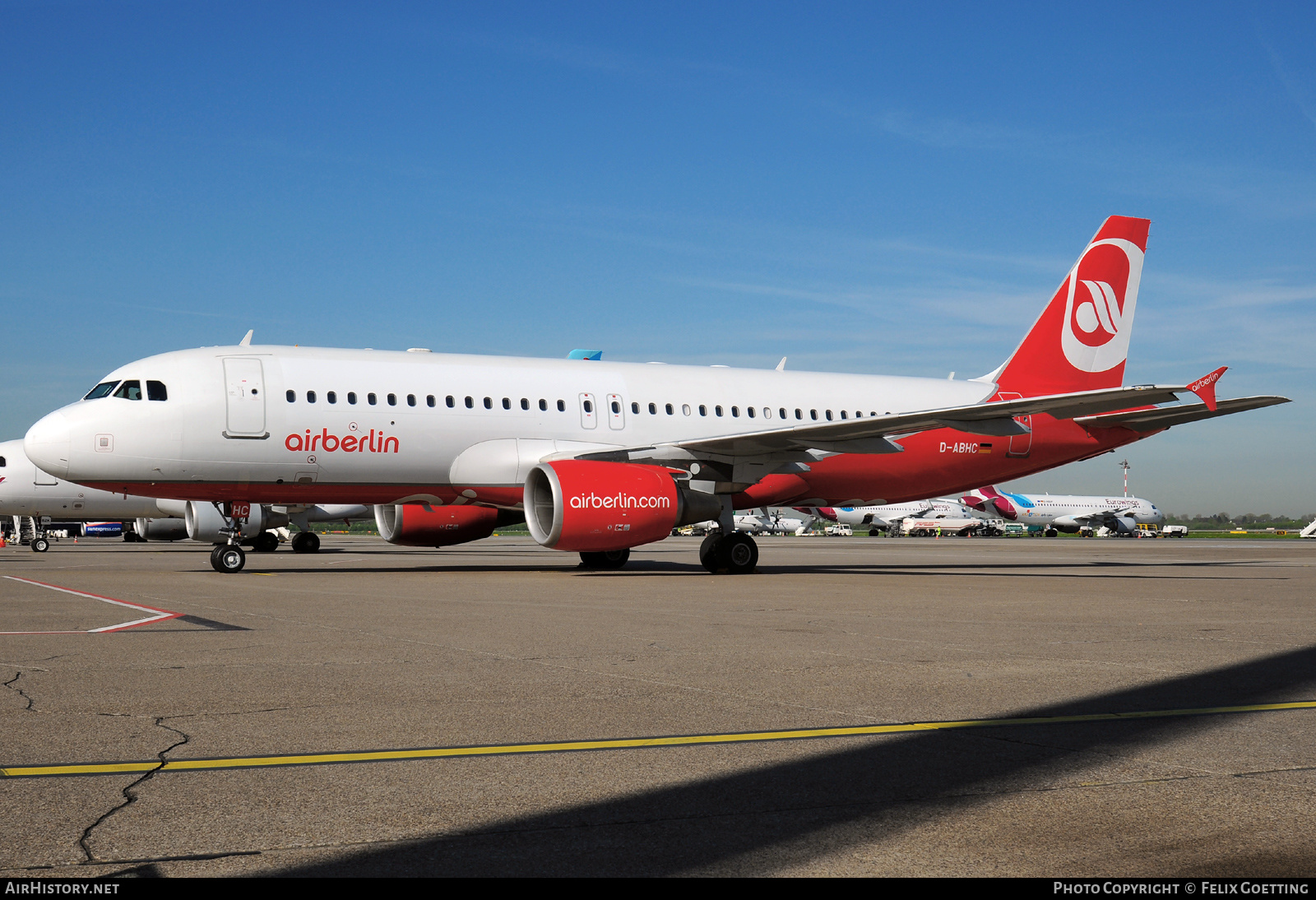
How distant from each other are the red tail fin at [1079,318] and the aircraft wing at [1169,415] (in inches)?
59.9

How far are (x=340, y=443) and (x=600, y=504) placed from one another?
184 inches

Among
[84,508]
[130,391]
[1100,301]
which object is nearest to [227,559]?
[130,391]

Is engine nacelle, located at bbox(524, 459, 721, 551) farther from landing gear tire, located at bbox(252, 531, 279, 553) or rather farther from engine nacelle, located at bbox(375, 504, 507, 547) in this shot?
landing gear tire, located at bbox(252, 531, 279, 553)

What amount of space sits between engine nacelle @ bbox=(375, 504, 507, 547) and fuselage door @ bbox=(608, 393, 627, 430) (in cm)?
323

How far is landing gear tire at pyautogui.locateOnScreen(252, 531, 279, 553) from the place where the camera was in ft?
107

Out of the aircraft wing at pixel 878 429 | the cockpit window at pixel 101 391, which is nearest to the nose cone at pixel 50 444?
the cockpit window at pixel 101 391

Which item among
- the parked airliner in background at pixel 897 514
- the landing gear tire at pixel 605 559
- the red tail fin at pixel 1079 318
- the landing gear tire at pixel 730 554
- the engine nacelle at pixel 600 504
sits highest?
the red tail fin at pixel 1079 318

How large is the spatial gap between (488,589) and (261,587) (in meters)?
3.11

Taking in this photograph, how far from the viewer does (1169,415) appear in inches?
851

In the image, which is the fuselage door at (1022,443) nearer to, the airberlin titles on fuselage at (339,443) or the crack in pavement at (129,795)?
the airberlin titles on fuselage at (339,443)

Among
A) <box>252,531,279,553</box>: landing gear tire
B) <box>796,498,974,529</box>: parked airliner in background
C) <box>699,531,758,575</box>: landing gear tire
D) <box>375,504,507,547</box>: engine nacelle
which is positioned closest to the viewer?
<box>699,531,758,575</box>: landing gear tire

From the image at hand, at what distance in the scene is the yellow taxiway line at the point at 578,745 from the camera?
4316mm

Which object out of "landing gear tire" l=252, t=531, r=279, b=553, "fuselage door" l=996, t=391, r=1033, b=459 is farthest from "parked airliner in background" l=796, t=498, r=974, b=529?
"fuselage door" l=996, t=391, r=1033, b=459
